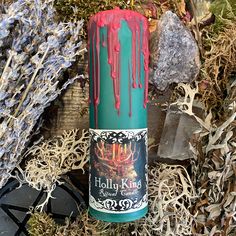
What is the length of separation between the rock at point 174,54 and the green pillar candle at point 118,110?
0.06 metres

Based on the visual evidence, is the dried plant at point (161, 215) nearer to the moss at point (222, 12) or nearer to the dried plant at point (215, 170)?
the dried plant at point (215, 170)

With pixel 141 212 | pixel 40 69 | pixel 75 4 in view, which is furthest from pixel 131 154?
pixel 75 4

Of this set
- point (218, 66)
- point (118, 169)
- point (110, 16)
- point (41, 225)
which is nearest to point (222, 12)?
point (218, 66)

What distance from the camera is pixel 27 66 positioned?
808mm

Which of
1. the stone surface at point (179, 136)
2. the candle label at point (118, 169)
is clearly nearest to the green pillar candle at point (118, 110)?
the candle label at point (118, 169)

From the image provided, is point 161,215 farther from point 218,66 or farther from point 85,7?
point 85,7

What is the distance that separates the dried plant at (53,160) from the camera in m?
0.89

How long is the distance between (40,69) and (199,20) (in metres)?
0.40

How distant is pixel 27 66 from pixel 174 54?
0.32 metres

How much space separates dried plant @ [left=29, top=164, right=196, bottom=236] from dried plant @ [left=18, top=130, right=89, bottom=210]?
0.26 feet

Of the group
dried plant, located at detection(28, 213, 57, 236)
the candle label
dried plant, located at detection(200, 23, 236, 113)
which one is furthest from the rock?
dried plant, located at detection(28, 213, 57, 236)

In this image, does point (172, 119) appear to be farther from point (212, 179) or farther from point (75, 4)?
point (75, 4)

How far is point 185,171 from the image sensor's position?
0.91m

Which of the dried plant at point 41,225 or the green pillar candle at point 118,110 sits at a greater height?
the green pillar candle at point 118,110
